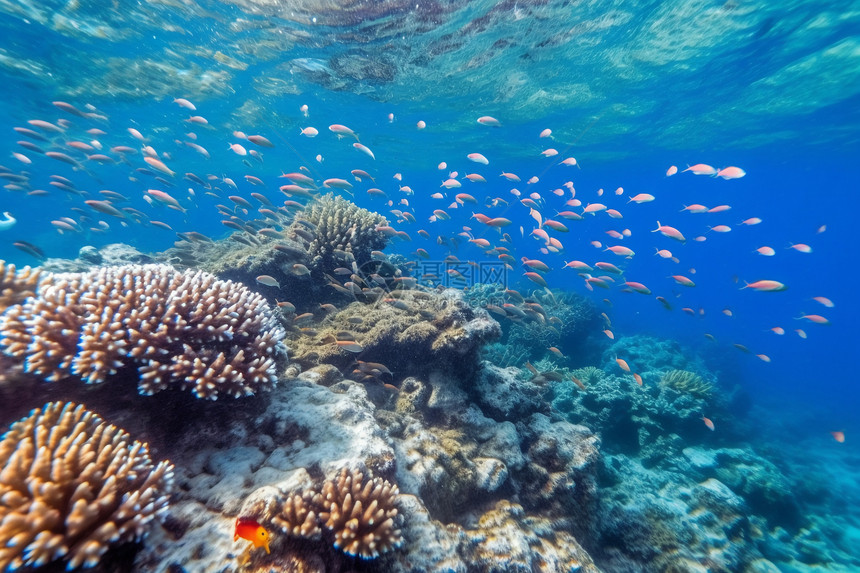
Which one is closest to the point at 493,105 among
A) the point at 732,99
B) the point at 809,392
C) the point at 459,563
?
the point at 732,99

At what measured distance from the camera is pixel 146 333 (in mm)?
3244

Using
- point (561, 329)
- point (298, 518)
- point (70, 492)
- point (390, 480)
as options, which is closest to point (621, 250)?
point (561, 329)

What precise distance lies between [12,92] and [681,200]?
8753cm

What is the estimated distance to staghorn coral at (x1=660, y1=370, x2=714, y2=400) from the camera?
11.3m

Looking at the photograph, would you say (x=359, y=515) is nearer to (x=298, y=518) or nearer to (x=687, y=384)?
(x=298, y=518)

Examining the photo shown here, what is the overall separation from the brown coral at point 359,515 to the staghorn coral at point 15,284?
3.93 metres

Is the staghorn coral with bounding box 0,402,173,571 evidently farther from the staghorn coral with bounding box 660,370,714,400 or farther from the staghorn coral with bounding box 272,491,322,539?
the staghorn coral with bounding box 660,370,714,400

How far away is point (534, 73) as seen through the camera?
19078 mm

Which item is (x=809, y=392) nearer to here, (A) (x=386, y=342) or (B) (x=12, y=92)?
(A) (x=386, y=342)

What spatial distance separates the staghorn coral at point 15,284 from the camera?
3.72 metres

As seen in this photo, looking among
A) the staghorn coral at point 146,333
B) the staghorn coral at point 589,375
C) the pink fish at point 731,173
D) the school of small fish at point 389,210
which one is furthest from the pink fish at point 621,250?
the staghorn coral at point 146,333

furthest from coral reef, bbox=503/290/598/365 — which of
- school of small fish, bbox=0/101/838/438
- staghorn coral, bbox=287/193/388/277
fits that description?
staghorn coral, bbox=287/193/388/277

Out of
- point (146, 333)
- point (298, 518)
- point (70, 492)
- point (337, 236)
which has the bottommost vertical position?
point (298, 518)

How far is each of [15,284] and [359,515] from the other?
4.55 m
